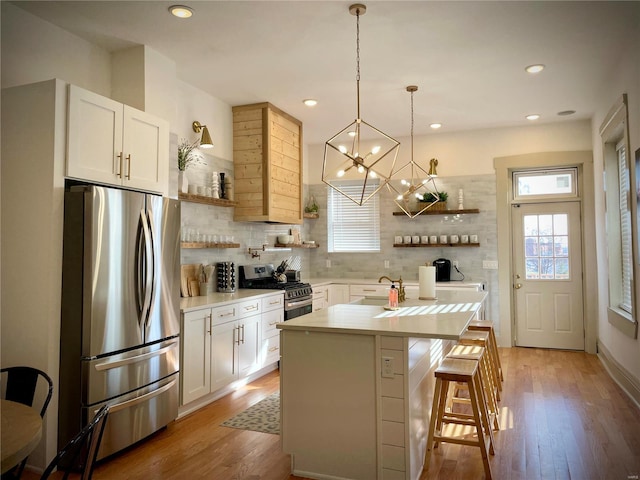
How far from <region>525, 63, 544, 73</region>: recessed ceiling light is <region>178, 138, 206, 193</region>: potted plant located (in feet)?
10.2

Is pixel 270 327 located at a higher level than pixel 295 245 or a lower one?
lower

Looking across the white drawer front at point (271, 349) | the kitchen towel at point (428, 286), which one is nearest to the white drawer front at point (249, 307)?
the white drawer front at point (271, 349)

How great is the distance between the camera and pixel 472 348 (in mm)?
3652

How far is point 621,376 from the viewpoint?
14.3ft

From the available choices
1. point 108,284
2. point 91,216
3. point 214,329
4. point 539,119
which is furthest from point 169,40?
point 539,119

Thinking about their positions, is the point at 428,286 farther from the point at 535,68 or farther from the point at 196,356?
the point at 535,68

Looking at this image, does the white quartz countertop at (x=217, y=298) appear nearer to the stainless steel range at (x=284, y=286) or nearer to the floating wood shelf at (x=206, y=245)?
the stainless steel range at (x=284, y=286)

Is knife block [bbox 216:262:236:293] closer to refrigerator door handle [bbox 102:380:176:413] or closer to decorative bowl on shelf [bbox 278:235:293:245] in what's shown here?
decorative bowl on shelf [bbox 278:235:293:245]

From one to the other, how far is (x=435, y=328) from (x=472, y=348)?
4.05ft

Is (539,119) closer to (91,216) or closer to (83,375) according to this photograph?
(91,216)

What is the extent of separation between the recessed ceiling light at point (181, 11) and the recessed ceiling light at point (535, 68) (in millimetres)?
2846

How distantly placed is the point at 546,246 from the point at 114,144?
207 inches

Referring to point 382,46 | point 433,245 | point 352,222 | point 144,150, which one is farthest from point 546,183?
point 144,150

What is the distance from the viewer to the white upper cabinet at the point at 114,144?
2924 mm
